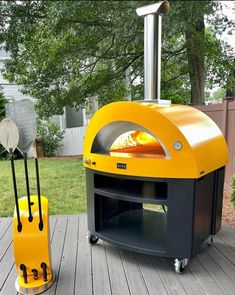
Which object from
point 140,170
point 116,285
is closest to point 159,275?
point 116,285

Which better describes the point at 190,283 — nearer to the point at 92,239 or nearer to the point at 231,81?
the point at 92,239

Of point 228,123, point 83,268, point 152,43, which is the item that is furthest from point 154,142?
point 228,123

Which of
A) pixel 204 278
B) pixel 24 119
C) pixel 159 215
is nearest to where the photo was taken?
pixel 24 119

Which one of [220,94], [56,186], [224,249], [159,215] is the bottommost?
[56,186]

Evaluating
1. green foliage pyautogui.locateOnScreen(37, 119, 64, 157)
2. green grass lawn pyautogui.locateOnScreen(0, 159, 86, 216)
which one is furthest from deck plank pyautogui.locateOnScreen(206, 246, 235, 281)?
green foliage pyautogui.locateOnScreen(37, 119, 64, 157)

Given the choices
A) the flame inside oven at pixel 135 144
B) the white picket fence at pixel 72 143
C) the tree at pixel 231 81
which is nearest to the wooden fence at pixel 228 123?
the tree at pixel 231 81

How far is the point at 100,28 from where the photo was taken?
421cm

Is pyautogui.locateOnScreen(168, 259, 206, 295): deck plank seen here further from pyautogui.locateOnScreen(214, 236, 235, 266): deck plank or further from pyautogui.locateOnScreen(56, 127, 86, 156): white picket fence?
pyautogui.locateOnScreen(56, 127, 86, 156): white picket fence

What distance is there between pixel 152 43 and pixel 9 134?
4.68 ft

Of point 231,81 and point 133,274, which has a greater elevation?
point 231,81

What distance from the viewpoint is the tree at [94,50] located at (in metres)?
3.68

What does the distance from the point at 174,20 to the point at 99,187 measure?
2.59 m

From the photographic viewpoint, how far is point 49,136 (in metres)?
7.64

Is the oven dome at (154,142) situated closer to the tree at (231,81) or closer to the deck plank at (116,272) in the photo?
the deck plank at (116,272)
